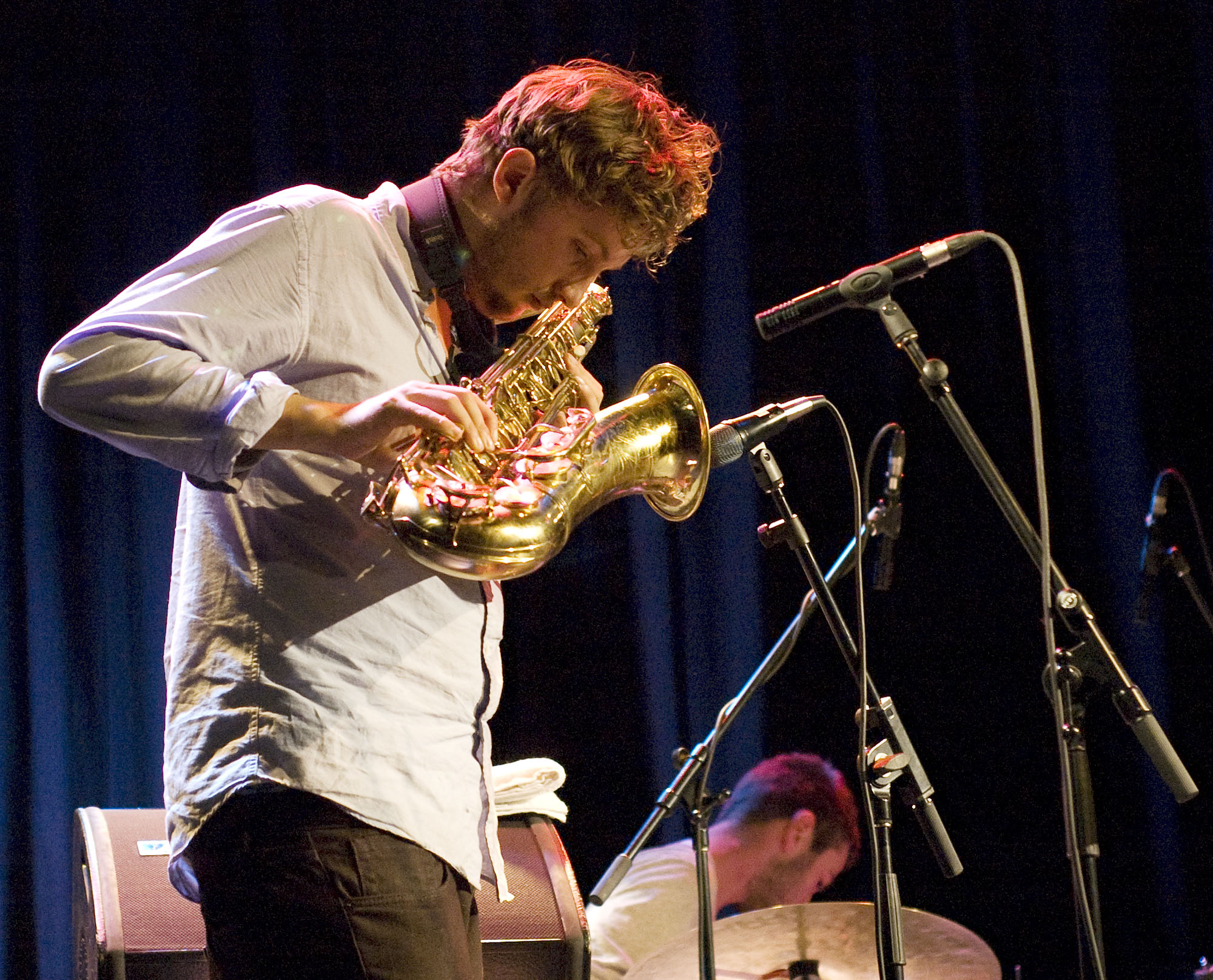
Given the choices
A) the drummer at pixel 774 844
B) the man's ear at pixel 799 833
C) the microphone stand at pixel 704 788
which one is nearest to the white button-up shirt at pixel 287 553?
the microphone stand at pixel 704 788

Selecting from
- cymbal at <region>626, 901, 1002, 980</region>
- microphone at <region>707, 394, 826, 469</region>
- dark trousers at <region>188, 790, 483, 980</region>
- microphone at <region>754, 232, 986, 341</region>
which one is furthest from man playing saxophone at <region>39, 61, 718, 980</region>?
cymbal at <region>626, 901, 1002, 980</region>

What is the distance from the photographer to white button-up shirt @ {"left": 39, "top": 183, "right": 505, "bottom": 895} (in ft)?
4.89

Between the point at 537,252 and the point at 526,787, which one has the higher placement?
the point at 537,252

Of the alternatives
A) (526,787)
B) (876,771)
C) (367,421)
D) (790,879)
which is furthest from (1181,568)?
(367,421)

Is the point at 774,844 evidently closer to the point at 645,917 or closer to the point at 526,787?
the point at 645,917

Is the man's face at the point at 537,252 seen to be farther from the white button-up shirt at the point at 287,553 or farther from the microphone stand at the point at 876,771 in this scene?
the microphone stand at the point at 876,771

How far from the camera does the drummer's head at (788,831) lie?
388 centimetres

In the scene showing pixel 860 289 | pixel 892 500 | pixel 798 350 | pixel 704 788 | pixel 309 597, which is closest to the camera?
pixel 309 597

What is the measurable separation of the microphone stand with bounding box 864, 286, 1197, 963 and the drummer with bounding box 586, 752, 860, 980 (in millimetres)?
1414

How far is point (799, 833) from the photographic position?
3.88 meters

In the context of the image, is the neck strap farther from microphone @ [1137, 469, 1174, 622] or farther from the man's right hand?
microphone @ [1137, 469, 1174, 622]

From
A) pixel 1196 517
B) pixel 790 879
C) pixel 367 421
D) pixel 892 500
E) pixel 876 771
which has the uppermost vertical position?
pixel 367 421

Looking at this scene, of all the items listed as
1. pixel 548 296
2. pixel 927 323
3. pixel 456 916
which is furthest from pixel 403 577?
pixel 927 323

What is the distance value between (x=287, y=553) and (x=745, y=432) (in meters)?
0.92
